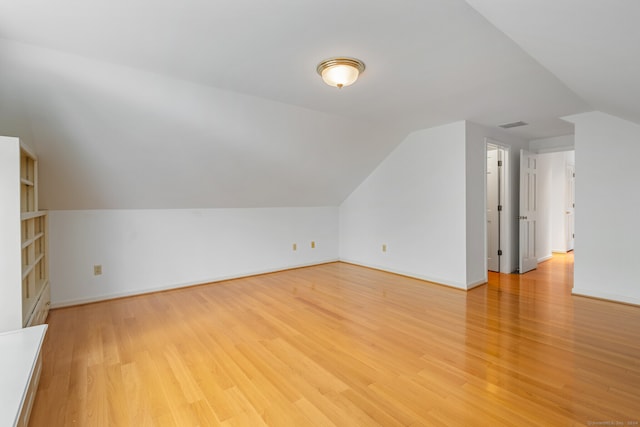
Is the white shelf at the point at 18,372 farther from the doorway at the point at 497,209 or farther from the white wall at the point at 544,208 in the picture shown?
the white wall at the point at 544,208

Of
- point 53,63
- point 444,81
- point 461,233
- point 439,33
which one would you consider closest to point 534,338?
point 461,233

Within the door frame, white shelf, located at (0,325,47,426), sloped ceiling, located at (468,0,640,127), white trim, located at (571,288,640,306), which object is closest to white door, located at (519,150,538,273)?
the door frame

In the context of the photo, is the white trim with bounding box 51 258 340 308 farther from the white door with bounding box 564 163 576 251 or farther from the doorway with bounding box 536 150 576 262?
the white door with bounding box 564 163 576 251

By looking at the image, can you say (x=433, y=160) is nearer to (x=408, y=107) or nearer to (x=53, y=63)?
(x=408, y=107)

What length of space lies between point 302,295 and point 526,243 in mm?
3759

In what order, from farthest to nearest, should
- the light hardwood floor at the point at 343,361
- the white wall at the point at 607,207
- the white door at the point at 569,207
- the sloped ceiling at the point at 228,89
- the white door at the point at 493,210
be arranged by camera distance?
the white door at the point at 569,207
the white door at the point at 493,210
the white wall at the point at 607,207
the sloped ceiling at the point at 228,89
the light hardwood floor at the point at 343,361

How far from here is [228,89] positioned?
291cm

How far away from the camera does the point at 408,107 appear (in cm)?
344

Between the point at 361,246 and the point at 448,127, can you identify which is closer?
the point at 448,127

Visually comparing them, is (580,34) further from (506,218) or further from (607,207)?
(506,218)

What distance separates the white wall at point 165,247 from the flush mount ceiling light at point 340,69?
279cm

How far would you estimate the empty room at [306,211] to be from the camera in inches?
69.1

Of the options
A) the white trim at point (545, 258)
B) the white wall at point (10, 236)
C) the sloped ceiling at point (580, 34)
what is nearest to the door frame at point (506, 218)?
the white trim at point (545, 258)

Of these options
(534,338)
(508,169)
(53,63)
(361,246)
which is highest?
(53,63)
